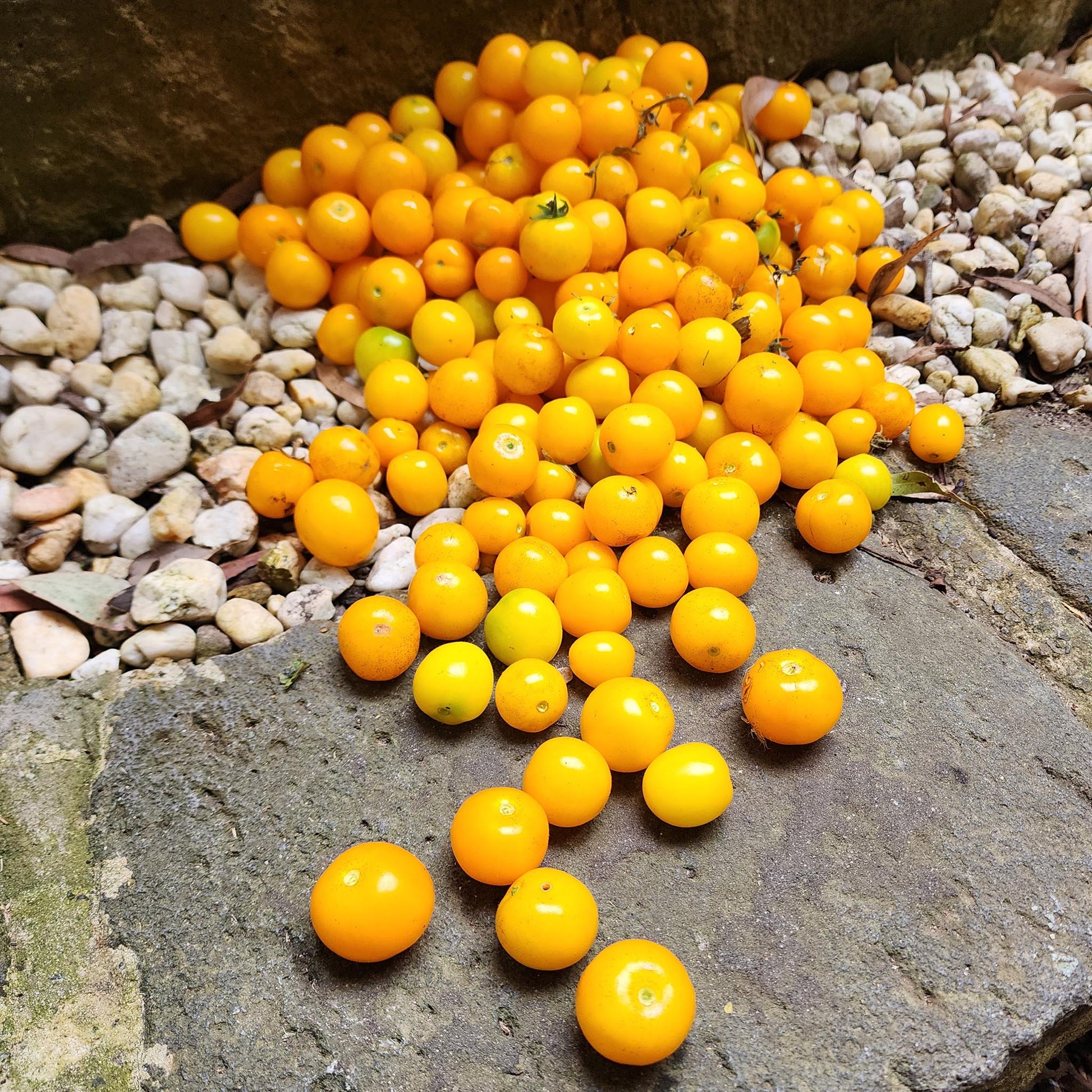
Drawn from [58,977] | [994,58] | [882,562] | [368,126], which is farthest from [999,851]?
[994,58]

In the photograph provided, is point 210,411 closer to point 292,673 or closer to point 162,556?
point 162,556

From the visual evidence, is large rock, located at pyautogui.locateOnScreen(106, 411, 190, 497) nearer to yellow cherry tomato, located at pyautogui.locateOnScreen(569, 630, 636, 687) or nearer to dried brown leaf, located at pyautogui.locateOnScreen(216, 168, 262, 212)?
dried brown leaf, located at pyautogui.locateOnScreen(216, 168, 262, 212)

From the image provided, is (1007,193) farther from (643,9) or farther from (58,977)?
(58,977)

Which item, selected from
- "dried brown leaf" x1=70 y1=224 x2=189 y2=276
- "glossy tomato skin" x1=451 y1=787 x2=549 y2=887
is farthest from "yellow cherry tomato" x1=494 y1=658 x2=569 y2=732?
"dried brown leaf" x1=70 y1=224 x2=189 y2=276

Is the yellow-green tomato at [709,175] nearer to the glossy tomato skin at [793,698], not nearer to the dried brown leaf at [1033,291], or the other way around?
the dried brown leaf at [1033,291]

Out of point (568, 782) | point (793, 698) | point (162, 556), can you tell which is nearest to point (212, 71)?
point (162, 556)

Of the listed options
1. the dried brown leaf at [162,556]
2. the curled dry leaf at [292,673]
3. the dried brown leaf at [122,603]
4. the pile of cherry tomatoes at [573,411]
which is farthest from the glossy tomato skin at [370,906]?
the dried brown leaf at [162,556]
